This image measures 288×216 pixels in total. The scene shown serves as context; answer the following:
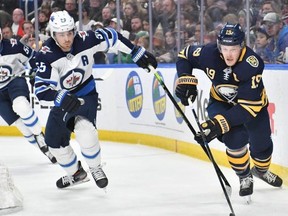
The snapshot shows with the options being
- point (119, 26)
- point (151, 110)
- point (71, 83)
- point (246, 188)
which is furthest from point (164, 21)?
point (246, 188)

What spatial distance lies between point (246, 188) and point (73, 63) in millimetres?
1267

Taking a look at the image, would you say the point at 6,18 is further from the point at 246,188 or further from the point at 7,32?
the point at 246,188

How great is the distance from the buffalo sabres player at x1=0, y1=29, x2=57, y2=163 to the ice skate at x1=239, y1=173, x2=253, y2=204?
2.19m

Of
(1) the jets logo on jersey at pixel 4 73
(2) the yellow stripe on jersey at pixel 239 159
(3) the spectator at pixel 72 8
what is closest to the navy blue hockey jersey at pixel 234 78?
(2) the yellow stripe on jersey at pixel 239 159

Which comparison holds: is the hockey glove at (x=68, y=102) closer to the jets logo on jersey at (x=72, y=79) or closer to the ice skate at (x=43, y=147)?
the jets logo on jersey at (x=72, y=79)

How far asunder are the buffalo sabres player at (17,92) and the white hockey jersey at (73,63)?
1.39 m

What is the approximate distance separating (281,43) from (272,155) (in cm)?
88

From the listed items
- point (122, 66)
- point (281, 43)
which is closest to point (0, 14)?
point (122, 66)

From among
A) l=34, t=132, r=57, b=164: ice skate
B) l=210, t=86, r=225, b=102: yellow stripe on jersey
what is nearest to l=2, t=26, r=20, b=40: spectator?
l=34, t=132, r=57, b=164: ice skate

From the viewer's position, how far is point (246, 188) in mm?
4070

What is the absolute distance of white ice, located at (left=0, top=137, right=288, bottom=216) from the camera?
13.1 ft

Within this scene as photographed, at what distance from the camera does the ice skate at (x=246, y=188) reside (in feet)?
13.4

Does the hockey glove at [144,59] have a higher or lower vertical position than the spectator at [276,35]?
higher

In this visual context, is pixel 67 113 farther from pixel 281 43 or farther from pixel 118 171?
pixel 281 43
